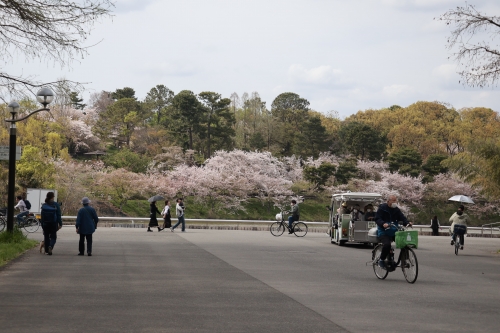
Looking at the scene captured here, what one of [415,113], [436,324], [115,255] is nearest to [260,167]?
[415,113]

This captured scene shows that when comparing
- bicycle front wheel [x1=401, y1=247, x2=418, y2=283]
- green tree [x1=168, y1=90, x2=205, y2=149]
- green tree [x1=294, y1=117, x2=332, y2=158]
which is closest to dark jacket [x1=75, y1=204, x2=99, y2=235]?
bicycle front wheel [x1=401, y1=247, x2=418, y2=283]

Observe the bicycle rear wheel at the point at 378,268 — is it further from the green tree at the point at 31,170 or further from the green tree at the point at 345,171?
the green tree at the point at 345,171

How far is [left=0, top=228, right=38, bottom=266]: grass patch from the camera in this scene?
17484 mm

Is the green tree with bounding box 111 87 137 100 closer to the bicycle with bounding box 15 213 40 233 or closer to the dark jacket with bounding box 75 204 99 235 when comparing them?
the bicycle with bounding box 15 213 40 233

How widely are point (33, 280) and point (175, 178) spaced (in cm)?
5486

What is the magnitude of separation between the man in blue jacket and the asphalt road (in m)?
0.67

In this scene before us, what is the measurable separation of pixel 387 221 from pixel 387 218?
64 mm

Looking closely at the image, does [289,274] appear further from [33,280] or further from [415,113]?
[415,113]

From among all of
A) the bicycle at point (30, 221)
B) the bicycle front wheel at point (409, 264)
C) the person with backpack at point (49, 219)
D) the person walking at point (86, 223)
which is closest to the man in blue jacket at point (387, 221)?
the bicycle front wheel at point (409, 264)

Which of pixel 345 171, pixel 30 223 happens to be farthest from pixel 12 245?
pixel 345 171

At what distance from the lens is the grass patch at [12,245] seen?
688 inches

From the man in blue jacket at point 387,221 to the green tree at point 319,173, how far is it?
52.5 meters

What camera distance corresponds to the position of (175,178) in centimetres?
6806

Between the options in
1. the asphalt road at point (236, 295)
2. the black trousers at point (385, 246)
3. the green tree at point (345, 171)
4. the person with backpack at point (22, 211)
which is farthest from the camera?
the green tree at point (345, 171)
